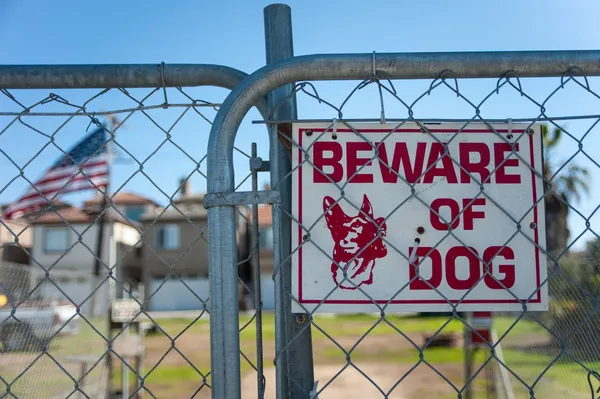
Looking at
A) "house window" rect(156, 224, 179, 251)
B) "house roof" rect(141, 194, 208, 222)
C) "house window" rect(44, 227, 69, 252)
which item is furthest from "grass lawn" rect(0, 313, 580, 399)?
"house window" rect(156, 224, 179, 251)

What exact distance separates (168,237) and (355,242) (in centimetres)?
3849

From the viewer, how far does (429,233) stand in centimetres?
131

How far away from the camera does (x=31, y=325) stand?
11.5 ft

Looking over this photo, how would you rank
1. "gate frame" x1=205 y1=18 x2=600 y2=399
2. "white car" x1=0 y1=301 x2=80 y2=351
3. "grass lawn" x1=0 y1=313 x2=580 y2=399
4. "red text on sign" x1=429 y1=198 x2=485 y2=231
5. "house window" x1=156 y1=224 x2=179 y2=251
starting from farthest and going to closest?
"house window" x1=156 y1=224 x2=179 y2=251 → "white car" x1=0 y1=301 x2=80 y2=351 → "grass lawn" x1=0 y1=313 x2=580 y2=399 → "red text on sign" x1=429 y1=198 x2=485 y2=231 → "gate frame" x1=205 y1=18 x2=600 y2=399

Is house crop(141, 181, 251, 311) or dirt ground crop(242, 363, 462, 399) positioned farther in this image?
house crop(141, 181, 251, 311)

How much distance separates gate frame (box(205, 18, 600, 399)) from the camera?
1210mm

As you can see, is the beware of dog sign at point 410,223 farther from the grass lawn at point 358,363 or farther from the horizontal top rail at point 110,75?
the horizontal top rail at point 110,75

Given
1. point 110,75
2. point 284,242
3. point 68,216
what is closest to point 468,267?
point 284,242

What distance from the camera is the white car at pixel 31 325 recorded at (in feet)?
9.67

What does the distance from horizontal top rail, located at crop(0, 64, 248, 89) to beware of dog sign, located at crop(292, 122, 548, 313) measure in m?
0.28

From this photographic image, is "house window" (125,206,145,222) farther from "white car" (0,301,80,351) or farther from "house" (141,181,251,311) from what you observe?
"white car" (0,301,80,351)

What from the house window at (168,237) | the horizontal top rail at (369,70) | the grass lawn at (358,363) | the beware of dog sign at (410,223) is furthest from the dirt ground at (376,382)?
the house window at (168,237)

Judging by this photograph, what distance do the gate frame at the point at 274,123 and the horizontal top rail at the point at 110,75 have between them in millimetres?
186

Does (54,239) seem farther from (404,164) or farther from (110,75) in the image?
(404,164)
